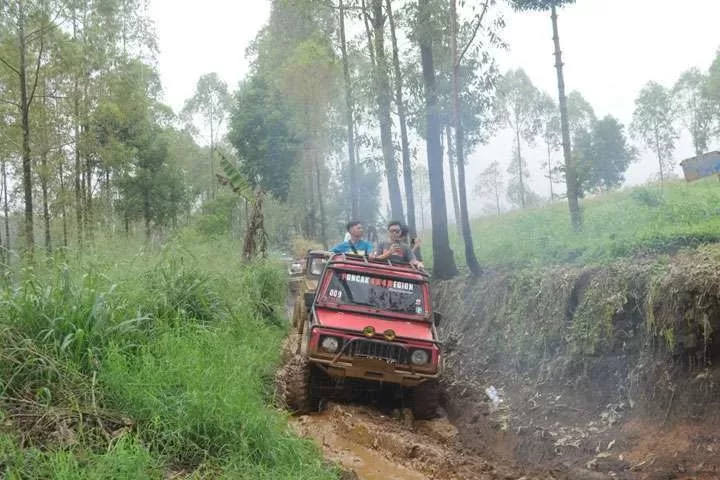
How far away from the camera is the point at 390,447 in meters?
6.51

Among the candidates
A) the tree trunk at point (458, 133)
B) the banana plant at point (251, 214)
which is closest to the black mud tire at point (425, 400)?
the tree trunk at point (458, 133)

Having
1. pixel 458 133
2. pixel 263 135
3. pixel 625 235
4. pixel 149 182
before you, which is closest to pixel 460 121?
A: pixel 458 133

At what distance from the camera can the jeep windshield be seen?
805cm

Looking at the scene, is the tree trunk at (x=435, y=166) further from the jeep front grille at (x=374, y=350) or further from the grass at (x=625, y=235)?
the jeep front grille at (x=374, y=350)

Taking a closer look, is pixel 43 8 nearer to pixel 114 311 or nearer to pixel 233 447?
pixel 114 311

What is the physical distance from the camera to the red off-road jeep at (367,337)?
7.18 m

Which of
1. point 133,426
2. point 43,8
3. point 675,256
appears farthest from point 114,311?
point 43,8

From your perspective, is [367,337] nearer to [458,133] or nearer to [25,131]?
[458,133]

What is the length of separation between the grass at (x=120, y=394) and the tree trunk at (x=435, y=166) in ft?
25.3

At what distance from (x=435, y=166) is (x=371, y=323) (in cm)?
703

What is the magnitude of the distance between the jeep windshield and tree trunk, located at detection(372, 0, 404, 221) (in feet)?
32.2

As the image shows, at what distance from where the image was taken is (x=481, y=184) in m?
67.2

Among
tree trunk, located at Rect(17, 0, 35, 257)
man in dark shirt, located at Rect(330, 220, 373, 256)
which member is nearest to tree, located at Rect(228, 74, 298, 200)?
tree trunk, located at Rect(17, 0, 35, 257)

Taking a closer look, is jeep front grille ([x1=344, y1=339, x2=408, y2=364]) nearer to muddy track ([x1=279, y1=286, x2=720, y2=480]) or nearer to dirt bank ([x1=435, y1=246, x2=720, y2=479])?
muddy track ([x1=279, y1=286, x2=720, y2=480])
